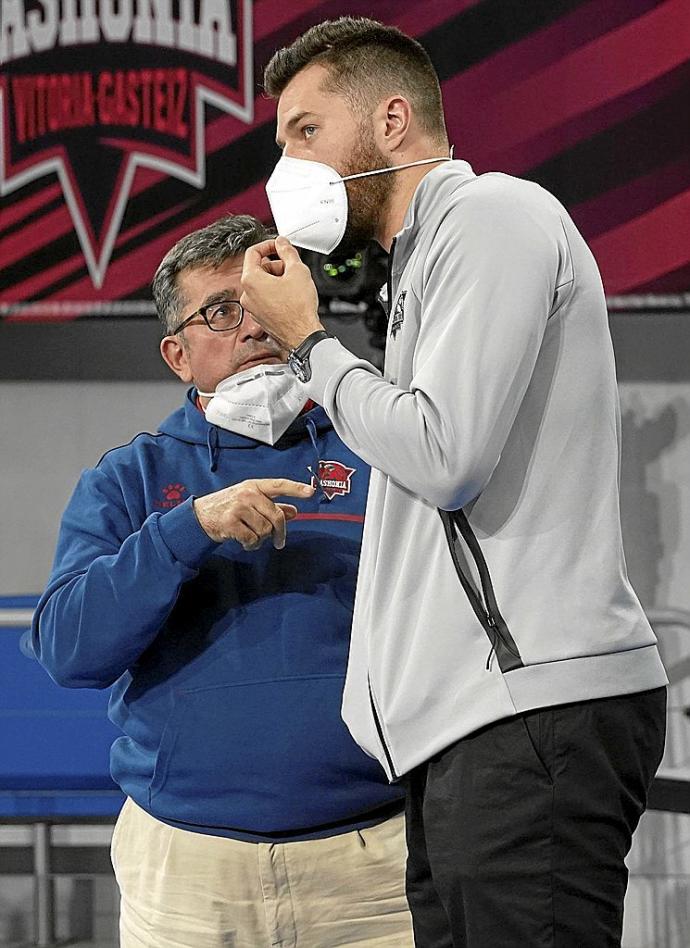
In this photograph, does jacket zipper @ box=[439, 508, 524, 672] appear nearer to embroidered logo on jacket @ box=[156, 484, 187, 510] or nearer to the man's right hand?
the man's right hand

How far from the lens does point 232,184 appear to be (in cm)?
407

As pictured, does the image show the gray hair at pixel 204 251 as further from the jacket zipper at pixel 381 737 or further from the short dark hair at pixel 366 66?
Result: the jacket zipper at pixel 381 737

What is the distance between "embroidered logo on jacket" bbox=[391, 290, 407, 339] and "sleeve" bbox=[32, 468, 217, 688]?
363 mm

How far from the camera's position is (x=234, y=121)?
410 cm

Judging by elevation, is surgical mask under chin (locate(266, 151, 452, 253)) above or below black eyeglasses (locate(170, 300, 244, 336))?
above

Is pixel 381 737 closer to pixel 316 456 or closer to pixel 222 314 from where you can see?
pixel 316 456

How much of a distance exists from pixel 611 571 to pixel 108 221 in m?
3.29

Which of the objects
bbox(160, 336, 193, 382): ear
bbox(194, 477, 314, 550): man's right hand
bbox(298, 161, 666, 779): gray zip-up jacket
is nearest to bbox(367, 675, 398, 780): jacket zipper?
bbox(298, 161, 666, 779): gray zip-up jacket

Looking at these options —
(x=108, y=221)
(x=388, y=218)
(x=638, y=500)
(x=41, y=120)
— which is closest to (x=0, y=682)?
(x=108, y=221)

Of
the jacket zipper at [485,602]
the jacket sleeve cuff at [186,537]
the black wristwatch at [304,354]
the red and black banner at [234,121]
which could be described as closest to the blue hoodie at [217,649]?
the jacket sleeve cuff at [186,537]

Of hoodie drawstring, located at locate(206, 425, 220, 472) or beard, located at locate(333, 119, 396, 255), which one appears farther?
hoodie drawstring, located at locate(206, 425, 220, 472)

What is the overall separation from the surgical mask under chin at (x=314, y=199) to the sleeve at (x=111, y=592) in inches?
14.1

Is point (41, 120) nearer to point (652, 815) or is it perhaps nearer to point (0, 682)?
point (0, 682)

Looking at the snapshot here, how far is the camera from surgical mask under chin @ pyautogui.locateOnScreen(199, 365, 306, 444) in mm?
1632
